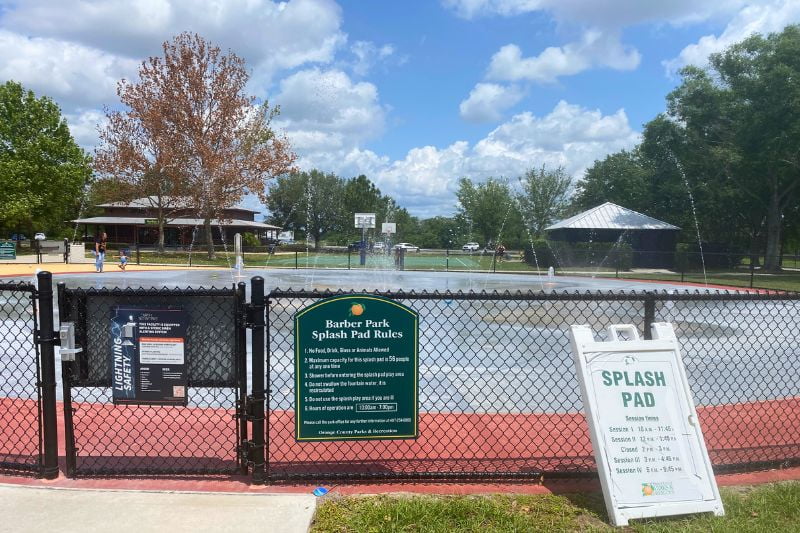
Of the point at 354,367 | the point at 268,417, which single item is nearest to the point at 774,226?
the point at 354,367

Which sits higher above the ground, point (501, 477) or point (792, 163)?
point (792, 163)

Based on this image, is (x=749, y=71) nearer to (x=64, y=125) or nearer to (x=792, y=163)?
(x=792, y=163)

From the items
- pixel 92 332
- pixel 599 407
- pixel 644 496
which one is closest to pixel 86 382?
pixel 92 332

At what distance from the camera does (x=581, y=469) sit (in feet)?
14.3

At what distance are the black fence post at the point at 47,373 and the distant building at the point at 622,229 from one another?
127 feet

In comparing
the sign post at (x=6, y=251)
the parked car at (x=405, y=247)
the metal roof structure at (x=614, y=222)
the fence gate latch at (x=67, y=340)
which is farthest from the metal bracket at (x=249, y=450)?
the metal roof structure at (x=614, y=222)

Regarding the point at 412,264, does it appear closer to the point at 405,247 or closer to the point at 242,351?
the point at 405,247

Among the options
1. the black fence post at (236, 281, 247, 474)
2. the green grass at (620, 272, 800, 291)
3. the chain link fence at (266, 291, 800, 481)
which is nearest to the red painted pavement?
the chain link fence at (266, 291, 800, 481)

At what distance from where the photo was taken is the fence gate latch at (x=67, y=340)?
3.93 meters

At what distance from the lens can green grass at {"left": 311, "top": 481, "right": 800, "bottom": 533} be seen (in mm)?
3535

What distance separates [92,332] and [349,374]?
5.72 ft

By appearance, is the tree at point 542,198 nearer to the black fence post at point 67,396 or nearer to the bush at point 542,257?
the bush at point 542,257

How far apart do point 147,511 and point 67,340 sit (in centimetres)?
120

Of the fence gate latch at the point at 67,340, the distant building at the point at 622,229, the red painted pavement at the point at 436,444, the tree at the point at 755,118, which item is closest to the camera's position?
the fence gate latch at the point at 67,340
